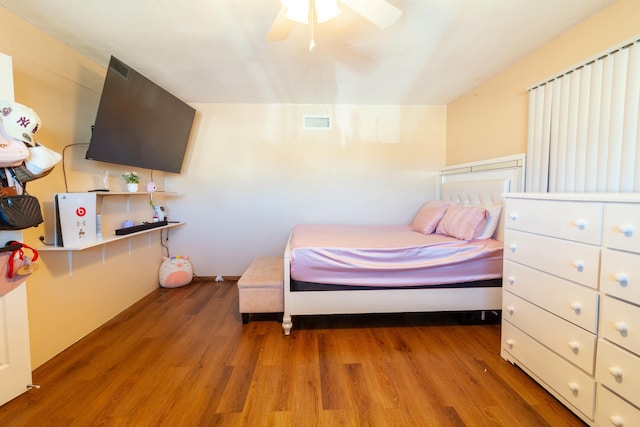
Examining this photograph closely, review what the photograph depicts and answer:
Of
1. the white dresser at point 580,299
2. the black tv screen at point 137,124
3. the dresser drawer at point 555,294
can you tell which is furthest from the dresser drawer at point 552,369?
the black tv screen at point 137,124

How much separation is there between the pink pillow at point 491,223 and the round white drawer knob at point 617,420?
141 cm

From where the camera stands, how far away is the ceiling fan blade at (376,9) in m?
1.43

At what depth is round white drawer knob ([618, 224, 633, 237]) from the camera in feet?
3.75

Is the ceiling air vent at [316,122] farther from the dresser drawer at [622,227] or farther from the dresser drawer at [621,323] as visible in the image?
the dresser drawer at [621,323]

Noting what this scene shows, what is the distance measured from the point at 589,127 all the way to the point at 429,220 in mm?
1408

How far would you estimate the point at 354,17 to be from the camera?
177cm

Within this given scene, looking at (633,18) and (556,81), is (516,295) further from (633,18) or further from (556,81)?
(633,18)

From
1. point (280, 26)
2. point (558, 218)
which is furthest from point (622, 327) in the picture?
point (280, 26)

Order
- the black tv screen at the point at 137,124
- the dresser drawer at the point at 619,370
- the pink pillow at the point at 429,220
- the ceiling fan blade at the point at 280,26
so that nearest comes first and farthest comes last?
1. the dresser drawer at the point at 619,370
2. the ceiling fan blade at the point at 280,26
3. the black tv screen at the point at 137,124
4. the pink pillow at the point at 429,220

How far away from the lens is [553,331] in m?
1.49

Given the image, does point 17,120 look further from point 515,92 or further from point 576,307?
point 515,92

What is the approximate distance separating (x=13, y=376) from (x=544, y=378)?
2978 mm

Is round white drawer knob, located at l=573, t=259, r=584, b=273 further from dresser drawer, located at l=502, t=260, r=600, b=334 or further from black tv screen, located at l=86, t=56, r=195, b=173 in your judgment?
black tv screen, located at l=86, t=56, r=195, b=173

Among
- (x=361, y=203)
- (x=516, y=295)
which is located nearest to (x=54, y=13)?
(x=361, y=203)
